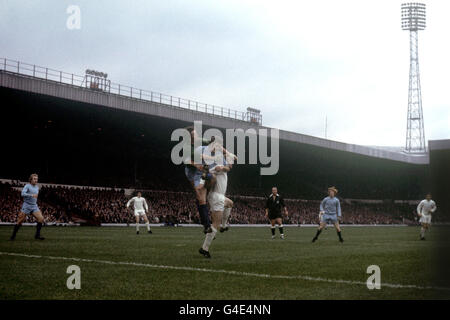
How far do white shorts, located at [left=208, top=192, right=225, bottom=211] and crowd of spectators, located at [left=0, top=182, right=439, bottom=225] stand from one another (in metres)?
25.6

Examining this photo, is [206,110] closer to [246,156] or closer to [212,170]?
[246,156]

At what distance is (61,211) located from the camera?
38.3 metres

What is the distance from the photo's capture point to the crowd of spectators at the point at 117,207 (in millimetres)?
36375

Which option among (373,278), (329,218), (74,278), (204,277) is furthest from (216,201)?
(329,218)

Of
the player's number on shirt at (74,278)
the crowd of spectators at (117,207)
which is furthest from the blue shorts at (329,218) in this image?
the crowd of spectators at (117,207)

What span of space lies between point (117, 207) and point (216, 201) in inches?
1260

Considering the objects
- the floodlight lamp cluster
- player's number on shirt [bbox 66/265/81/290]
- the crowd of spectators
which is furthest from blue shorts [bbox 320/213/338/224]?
the crowd of spectators

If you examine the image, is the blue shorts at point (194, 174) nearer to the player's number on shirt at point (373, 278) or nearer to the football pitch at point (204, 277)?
the football pitch at point (204, 277)

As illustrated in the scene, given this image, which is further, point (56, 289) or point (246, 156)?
point (246, 156)

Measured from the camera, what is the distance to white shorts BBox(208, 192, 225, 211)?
1096 cm

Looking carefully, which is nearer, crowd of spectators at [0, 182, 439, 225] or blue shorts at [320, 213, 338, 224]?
blue shorts at [320, 213, 338, 224]

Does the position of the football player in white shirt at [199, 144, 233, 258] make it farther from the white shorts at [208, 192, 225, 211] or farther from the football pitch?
the football pitch

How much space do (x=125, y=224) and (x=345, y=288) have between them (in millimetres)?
34704

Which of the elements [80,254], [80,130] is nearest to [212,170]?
[80,254]
